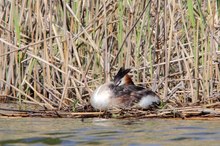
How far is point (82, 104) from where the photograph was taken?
7.92 m

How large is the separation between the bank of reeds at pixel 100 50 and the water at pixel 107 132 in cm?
97

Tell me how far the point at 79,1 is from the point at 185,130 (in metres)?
2.89

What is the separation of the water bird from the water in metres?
0.72

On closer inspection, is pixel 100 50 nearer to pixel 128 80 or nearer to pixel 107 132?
pixel 128 80

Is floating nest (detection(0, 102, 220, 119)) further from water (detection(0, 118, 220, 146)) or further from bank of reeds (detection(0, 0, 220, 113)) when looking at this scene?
bank of reeds (detection(0, 0, 220, 113))

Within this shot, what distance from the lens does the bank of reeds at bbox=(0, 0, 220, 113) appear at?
7801mm

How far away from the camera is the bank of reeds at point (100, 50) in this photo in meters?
7.80

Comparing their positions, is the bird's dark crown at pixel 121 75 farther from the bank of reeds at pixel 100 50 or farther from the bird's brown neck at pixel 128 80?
the bank of reeds at pixel 100 50

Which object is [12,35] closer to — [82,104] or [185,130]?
[82,104]

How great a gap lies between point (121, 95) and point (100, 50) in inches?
31.5

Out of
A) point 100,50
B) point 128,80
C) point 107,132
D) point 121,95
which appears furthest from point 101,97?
point 107,132

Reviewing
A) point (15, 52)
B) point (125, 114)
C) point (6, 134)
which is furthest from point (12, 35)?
point (6, 134)

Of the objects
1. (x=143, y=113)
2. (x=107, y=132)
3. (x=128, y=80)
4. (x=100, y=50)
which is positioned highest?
(x=100, y=50)

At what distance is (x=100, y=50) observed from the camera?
27.7 feet
